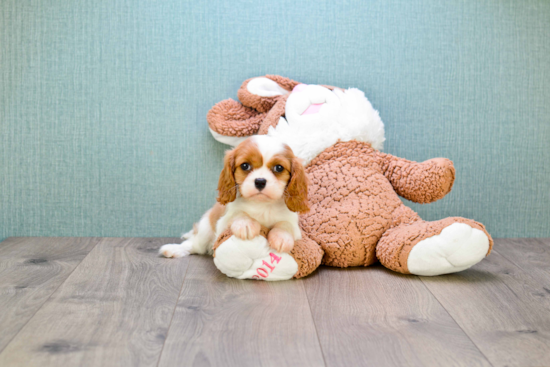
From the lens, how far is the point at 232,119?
192cm

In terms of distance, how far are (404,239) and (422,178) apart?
0.27 meters

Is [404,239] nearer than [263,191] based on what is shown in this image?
No

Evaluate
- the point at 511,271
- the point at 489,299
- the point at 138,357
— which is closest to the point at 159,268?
the point at 138,357

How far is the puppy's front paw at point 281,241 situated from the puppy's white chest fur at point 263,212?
3.1 inches

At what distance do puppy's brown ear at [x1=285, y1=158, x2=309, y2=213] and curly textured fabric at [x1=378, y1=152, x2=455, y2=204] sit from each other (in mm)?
455

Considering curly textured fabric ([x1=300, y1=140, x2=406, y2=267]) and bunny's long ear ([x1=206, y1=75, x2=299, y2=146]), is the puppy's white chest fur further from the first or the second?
bunny's long ear ([x1=206, y1=75, x2=299, y2=146])

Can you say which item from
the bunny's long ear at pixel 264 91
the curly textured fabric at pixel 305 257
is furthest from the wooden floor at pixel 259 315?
the bunny's long ear at pixel 264 91

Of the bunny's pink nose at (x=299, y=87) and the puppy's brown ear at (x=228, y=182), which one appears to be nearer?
the puppy's brown ear at (x=228, y=182)

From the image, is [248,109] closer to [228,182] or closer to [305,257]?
[228,182]

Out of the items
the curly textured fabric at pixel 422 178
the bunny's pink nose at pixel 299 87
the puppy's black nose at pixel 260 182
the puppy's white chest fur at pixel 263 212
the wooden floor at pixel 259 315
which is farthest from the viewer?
the bunny's pink nose at pixel 299 87

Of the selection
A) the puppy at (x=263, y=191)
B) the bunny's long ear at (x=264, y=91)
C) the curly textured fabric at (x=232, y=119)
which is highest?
the bunny's long ear at (x=264, y=91)


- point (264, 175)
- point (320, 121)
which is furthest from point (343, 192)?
point (264, 175)

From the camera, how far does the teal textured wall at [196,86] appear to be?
1.94 meters

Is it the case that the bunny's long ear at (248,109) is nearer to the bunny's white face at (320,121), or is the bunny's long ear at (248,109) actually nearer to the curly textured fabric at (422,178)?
the bunny's white face at (320,121)
